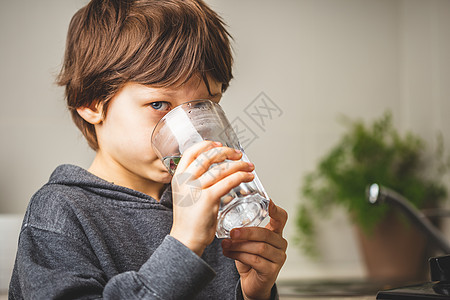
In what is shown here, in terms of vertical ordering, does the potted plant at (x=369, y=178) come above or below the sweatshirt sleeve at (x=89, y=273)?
below

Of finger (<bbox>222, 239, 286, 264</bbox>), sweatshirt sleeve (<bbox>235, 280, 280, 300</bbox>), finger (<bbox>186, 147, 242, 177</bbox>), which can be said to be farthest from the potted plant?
finger (<bbox>186, 147, 242, 177</bbox>)

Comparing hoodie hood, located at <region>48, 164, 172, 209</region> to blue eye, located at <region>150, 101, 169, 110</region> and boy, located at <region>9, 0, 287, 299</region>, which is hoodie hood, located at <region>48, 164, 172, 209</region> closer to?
boy, located at <region>9, 0, 287, 299</region>

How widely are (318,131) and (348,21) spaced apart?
20.4 inches

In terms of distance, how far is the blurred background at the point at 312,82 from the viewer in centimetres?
175

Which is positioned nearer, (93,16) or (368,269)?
(93,16)

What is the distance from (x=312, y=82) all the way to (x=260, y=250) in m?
1.56

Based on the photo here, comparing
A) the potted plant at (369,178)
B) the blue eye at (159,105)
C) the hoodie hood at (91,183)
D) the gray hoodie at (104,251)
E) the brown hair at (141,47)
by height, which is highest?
the brown hair at (141,47)

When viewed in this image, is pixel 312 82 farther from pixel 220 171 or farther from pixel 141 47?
pixel 220 171

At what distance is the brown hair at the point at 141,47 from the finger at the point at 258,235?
24 cm

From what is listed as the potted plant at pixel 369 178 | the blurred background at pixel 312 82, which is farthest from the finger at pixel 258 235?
the potted plant at pixel 369 178

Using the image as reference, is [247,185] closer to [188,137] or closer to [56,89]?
[188,137]

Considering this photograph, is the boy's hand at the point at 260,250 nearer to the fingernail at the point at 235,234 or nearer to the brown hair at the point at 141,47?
the fingernail at the point at 235,234

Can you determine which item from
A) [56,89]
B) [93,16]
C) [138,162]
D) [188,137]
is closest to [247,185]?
[188,137]

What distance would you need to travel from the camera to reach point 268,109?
1.94 m
